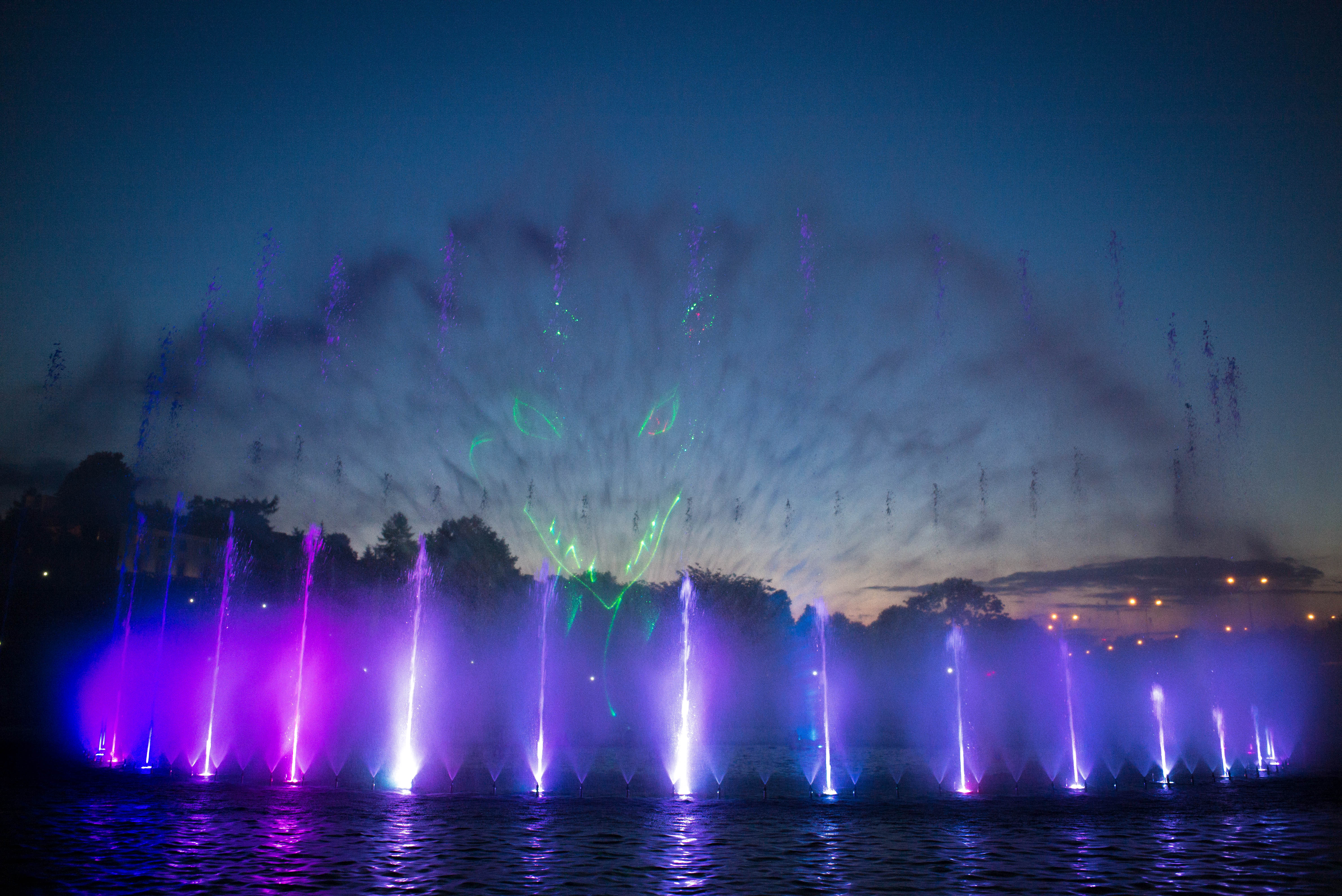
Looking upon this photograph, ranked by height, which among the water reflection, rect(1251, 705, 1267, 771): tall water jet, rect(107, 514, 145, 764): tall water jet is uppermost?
rect(107, 514, 145, 764): tall water jet

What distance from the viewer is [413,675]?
235ft

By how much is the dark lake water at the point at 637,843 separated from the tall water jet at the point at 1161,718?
1404 centimetres

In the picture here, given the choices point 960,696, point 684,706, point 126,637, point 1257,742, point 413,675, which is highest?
point 126,637

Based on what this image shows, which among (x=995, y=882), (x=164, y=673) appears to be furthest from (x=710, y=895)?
(x=164, y=673)

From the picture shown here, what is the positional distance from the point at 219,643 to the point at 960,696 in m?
56.3

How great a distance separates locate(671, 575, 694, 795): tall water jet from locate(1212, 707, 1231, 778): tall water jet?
21.0m

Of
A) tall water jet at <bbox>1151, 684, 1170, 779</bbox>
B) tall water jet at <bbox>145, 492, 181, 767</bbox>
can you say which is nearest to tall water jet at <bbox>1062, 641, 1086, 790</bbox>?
tall water jet at <bbox>1151, 684, 1170, 779</bbox>

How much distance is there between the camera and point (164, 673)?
56375 millimetres

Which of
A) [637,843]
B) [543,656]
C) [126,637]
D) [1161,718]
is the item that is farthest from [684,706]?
[637,843]

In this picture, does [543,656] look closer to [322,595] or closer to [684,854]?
[322,595]

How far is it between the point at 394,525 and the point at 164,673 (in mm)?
38802

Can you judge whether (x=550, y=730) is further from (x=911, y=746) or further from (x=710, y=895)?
(x=710, y=895)

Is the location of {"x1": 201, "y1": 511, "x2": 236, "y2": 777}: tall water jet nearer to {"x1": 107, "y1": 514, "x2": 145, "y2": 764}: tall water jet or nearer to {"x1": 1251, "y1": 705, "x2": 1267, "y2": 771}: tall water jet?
{"x1": 107, "y1": 514, "x2": 145, "y2": 764}: tall water jet

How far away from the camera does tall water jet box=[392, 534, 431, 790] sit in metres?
32.0
